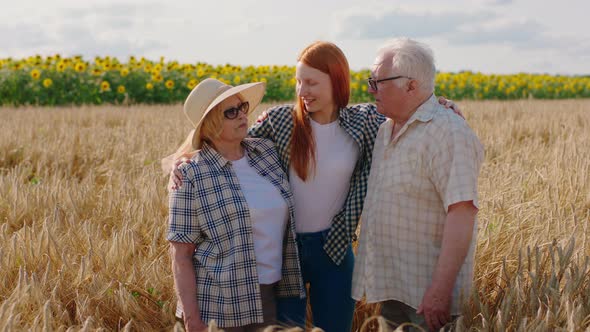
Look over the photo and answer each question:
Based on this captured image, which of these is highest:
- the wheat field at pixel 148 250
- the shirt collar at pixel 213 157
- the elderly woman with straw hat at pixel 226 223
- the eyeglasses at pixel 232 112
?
the eyeglasses at pixel 232 112

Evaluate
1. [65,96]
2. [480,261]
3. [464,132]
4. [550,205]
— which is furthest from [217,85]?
[65,96]

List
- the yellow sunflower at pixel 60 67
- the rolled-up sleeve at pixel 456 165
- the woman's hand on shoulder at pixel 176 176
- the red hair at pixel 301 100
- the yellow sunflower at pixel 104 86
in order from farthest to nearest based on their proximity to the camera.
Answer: the yellow sunflower at pixel 60 67 → the yellow sunflower at pixel 104 86 → the red hair at pixel 301 100 → the woman's hand on shoulder at pixel 176 176 → the rolled-up sleeve at pixel 456 165

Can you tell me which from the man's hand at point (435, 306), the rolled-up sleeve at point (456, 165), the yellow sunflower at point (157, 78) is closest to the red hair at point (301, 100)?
the rolled-up sleeve at point (456, 165)

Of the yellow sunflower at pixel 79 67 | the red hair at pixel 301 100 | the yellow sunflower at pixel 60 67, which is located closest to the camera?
the red hair at pixel 301 100

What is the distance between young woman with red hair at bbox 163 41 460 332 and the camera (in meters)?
2.69

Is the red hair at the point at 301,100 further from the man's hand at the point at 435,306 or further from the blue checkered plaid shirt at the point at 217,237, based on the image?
the man's hand at the point at 435,306

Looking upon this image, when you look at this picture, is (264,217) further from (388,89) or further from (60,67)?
(60,67)

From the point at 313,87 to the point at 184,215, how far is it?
0.70 metres

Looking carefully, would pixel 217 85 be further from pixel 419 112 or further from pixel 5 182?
pixel 5 182

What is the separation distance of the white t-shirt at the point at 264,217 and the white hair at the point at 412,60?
641 millimetres

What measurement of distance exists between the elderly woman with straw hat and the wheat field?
0.36 m

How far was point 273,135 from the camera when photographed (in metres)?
2.82

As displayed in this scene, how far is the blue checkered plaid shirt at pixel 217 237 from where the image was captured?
2.50 m

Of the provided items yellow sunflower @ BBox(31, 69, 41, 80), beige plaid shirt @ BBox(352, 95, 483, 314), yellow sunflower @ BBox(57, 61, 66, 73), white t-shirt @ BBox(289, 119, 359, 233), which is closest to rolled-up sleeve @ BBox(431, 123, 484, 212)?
beige plaid shirt @ BBox(352, 95, 483, 314)
